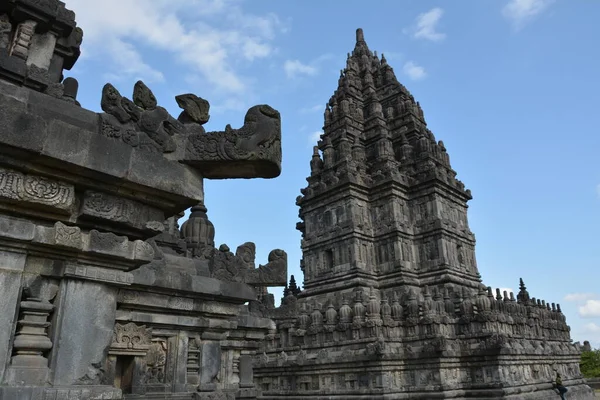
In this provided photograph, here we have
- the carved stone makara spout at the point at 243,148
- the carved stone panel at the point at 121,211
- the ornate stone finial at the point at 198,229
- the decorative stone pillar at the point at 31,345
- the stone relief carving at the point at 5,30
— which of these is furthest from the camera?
the ornate stone finial at the point at 198,229

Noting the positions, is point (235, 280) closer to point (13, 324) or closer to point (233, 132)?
point (233, 132)

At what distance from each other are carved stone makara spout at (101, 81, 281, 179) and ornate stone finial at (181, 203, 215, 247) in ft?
20.1

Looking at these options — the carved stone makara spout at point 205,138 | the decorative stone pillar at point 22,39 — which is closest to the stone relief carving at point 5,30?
the decorative stone pillar at point 22,39

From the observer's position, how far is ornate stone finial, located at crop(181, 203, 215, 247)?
11.0m

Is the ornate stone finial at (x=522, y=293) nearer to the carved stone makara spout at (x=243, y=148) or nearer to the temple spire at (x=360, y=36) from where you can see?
the temple spire at (x=360, y=36)

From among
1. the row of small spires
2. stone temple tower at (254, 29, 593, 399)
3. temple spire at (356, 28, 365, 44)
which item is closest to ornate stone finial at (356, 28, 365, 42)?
temple spire at (356, 28, 365, 44)

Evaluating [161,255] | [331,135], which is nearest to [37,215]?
[161,255]

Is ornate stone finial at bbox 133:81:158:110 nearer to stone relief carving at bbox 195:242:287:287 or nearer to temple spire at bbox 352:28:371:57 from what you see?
stone relief carving at bbox 195:242:287:287

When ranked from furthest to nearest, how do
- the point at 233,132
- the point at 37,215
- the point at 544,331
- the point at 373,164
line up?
the point at 373,164
the point at 544,331
the point at 233,132
the point at 37,215

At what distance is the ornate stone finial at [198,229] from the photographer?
11.0 m

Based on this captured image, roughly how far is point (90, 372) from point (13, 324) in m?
0.74

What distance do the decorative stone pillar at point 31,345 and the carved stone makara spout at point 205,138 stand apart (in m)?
1.63

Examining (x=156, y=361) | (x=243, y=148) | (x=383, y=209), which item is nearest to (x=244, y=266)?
(x=156, y=361)

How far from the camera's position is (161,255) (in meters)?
8.35
